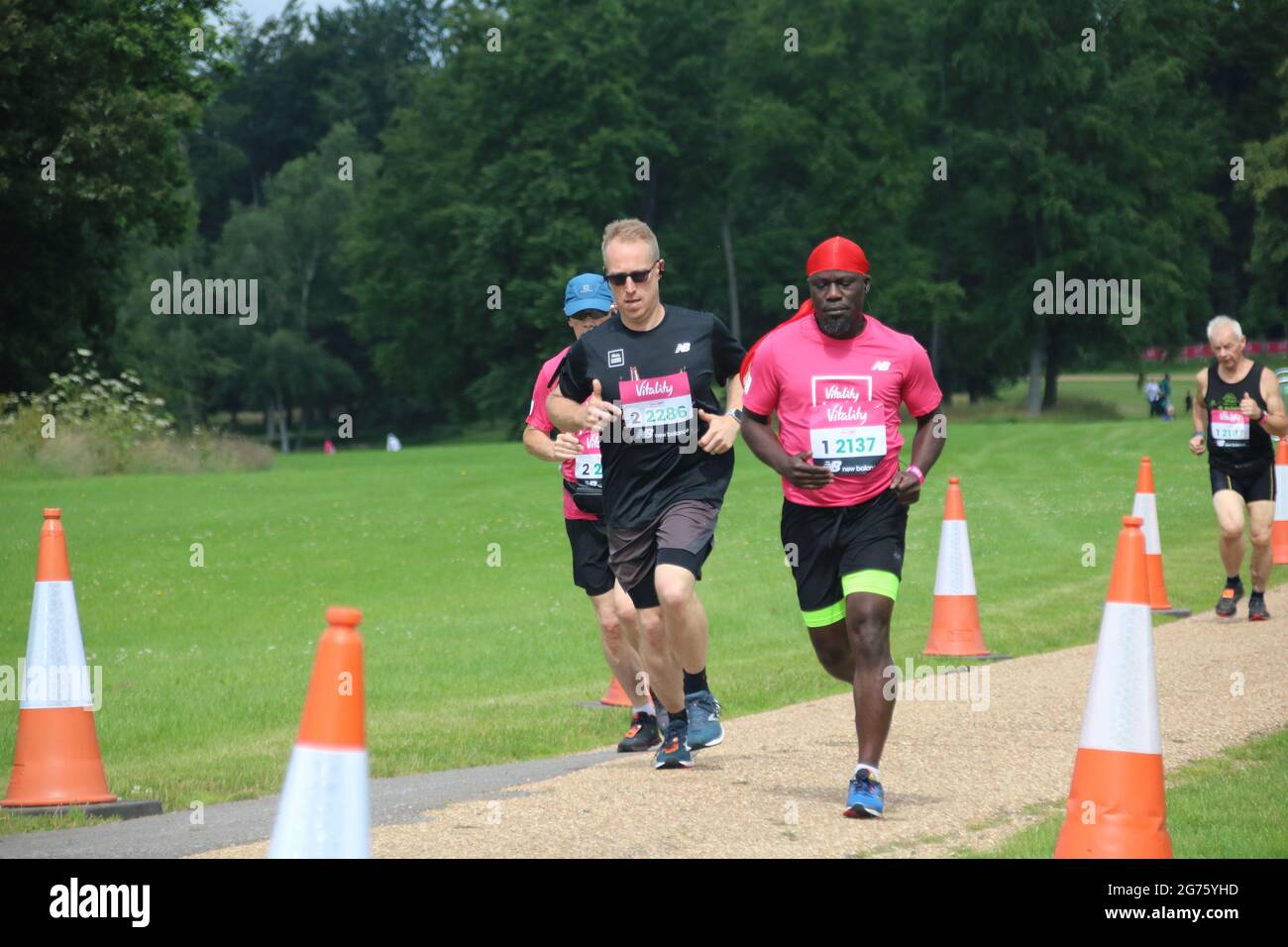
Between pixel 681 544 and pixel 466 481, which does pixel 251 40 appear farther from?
pixel 681 544

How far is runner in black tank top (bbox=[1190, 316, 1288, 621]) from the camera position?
14969 millimetres

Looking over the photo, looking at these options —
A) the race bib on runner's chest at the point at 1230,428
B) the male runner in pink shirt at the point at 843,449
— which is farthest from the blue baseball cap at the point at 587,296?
the race bib on runner's chest at the point at 1230,428

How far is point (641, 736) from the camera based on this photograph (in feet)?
32.7

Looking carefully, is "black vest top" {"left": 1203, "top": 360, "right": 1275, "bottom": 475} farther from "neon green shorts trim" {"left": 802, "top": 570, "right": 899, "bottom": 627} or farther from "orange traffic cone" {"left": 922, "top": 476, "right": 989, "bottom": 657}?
"neon green shorts trim" {"left": 802, "top": 570, "right": 899, "bottom": 627}

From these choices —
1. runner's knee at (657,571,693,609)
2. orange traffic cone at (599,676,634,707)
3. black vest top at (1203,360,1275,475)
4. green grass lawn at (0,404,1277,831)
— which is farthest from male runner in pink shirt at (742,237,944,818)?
black vest top at (1203,360,1275,475)

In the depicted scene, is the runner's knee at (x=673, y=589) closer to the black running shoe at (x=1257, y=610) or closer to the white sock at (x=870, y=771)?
the white sock at (x=870, y=771)

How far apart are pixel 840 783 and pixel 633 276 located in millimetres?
2414

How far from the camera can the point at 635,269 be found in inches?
335

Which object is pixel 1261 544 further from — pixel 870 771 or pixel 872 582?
pixel 870 771

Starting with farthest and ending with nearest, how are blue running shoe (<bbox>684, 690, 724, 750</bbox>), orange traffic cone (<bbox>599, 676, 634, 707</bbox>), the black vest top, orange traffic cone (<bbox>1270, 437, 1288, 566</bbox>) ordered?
orange traffic cone (<bbox>1270, 437, 1288, 566</bbox>) < the black vest top < orange traffic cone (<bbox>599, 676, 634, 707</bbox>) < blue running shoe (<bbox>684, 690, 724, 750</bbox>)

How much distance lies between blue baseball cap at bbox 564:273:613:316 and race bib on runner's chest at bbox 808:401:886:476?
217 cm

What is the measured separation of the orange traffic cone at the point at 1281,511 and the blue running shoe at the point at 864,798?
43.7 ft

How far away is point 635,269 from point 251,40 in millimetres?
120194
